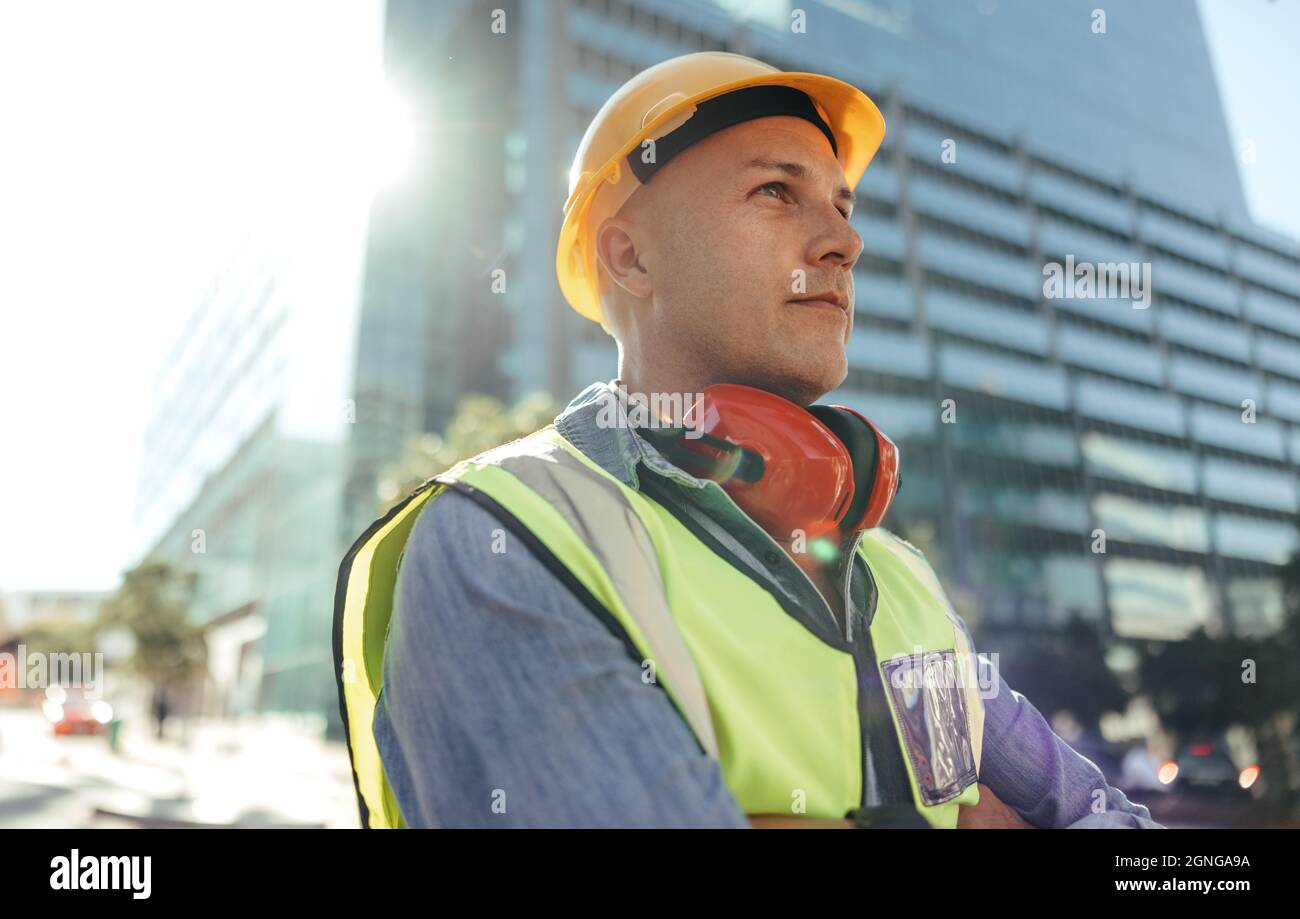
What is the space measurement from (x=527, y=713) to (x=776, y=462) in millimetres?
553

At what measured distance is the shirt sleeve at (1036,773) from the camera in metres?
1.53

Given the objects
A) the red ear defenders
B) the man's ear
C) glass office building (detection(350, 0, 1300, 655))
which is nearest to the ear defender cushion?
the red ear defenders

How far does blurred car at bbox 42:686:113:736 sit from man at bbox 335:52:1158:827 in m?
34.5

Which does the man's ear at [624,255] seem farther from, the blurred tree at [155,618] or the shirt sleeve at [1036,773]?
the blurred tree at [155,618]

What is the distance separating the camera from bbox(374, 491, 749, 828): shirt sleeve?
965 millimetres

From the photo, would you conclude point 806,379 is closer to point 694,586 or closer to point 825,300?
point 825,300

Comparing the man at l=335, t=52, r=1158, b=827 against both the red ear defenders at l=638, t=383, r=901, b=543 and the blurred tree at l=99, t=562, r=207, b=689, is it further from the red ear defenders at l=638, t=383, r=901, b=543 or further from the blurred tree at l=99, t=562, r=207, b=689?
the blurred tree at l=99, t=562, r=207, b=689

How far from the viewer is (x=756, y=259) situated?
1379mm

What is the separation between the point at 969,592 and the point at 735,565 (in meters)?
40.3

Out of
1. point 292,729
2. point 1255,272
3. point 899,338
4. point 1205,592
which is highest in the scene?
point 1255,272

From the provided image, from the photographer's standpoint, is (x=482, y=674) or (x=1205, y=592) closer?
(x=482, y=674)

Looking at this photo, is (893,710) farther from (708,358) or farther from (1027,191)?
(1027,191)

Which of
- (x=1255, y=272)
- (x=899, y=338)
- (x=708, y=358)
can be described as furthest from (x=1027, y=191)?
(x=708, y=358)
